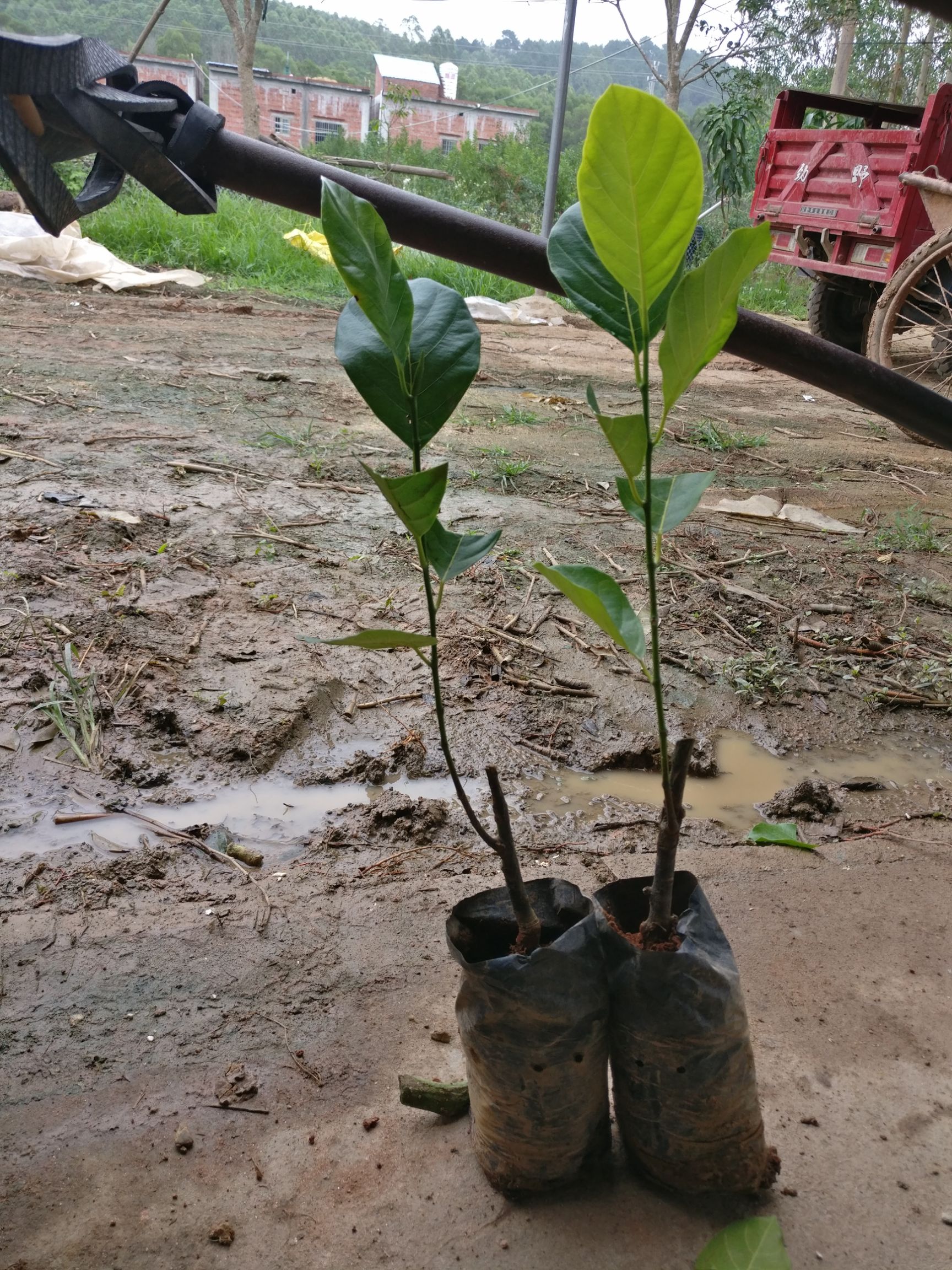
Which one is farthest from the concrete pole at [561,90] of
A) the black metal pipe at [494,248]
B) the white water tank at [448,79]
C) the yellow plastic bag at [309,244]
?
the white water tank at [448,79]

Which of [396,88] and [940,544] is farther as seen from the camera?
[396,88]

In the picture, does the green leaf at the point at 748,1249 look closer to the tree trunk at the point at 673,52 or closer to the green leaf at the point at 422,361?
the green leaf at the point at 422,361

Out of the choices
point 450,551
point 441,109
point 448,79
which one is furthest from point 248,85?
point 450,551

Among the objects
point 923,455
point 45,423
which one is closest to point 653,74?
point 923,455

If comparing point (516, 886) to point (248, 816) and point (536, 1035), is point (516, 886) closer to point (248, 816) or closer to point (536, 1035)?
point (536, 1035)

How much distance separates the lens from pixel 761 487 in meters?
4.92

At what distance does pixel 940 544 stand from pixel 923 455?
79.6 inches

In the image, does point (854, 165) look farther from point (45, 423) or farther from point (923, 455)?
point (45, 423)

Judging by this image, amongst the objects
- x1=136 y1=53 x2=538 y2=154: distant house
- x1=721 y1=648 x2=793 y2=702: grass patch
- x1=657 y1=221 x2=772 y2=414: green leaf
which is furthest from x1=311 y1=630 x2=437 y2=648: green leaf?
x1=136 y1=53 x2=538 y2=154: distant house

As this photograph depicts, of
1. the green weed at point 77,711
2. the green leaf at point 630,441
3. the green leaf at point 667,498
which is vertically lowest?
the green weed at point 77,711

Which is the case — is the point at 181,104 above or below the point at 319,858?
above

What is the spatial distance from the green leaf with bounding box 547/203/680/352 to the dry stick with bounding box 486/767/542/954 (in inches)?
20.6

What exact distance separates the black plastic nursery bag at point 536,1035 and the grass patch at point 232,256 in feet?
27.6

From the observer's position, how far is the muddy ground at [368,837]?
1306mm
